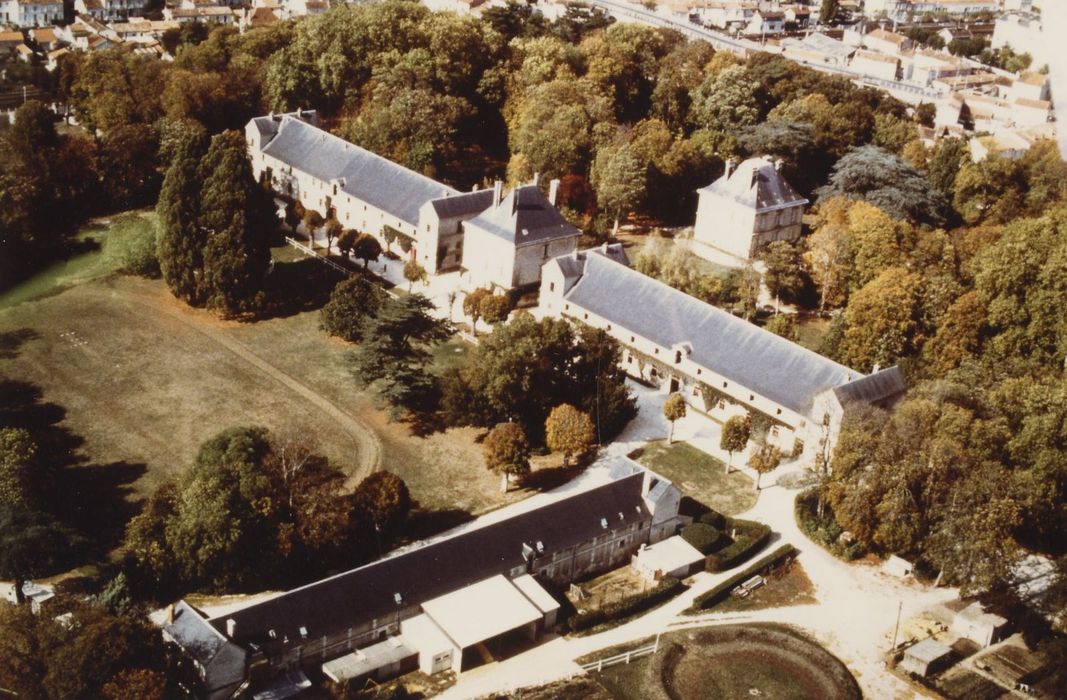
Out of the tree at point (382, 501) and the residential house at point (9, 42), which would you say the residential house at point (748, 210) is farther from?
the residential house at point (9, 42)

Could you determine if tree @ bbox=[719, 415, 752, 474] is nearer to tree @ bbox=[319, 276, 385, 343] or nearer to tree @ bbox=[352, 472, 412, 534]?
tree @ bbox=[352, 472, 412, 534]

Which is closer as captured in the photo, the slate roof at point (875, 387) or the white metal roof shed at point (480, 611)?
the white metal roof shed at point (480, 611)

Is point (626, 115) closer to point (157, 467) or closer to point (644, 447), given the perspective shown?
point (644, 447)

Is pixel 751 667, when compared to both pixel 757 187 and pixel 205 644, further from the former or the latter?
pixel 757 187

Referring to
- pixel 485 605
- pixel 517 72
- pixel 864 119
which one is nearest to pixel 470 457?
pixel 485 605

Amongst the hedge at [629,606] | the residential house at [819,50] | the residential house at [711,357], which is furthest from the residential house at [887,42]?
the hedge at [629,606]

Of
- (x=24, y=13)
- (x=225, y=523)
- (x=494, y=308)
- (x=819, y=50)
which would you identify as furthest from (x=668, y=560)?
(x=819, y=50)
